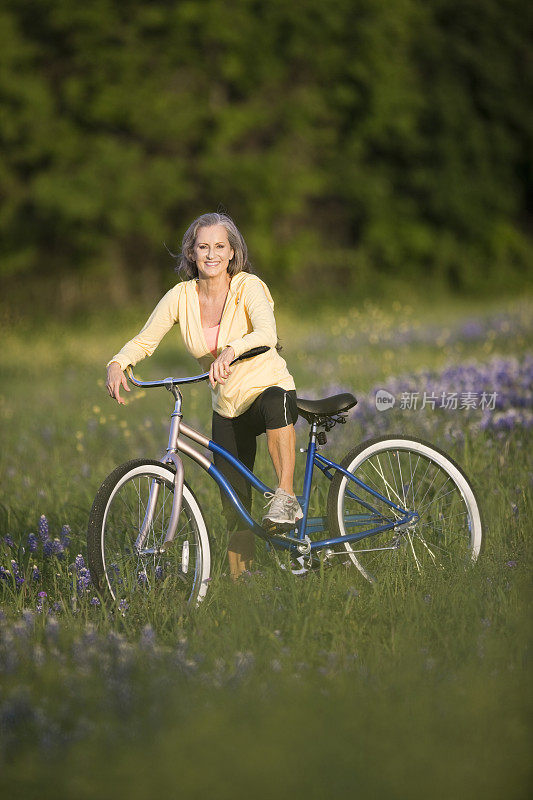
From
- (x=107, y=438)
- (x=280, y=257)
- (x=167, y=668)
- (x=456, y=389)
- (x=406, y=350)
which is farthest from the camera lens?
(x=280, y=257)

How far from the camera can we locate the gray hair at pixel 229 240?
424 cm

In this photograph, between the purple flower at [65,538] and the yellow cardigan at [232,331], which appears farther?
the purple flower at [65,538]

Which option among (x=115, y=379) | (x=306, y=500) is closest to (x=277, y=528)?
(x=306, y=500)

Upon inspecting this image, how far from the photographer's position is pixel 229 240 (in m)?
4.25

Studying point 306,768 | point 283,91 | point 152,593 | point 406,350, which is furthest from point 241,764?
point 283,91

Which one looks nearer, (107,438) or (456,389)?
(456,389)

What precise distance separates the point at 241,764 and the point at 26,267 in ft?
79.5

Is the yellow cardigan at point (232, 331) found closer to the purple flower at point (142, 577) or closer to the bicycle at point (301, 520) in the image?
the bicycle at point (301, 520)

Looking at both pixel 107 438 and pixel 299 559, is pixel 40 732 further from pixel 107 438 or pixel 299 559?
pixel 107 438

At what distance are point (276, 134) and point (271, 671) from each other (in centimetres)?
2502

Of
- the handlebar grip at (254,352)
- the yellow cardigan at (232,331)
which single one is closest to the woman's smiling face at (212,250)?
the yellow cardigan at (232,331)

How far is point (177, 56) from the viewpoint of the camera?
2534cm

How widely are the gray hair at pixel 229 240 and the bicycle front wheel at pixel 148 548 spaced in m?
0.91

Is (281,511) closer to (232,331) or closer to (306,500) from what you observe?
(306,500)
